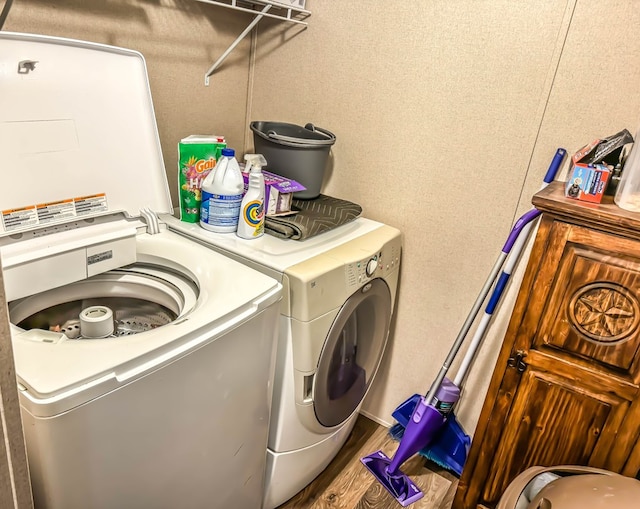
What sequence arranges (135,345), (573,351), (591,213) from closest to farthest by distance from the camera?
(135,345) → (591,213) → (573,351)

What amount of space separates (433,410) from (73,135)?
1338mm

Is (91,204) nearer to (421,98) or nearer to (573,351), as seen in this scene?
(421,98)

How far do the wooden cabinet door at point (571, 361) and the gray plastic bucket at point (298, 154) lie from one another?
73 cm

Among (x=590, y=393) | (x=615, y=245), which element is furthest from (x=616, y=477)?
(x=615, y=245)

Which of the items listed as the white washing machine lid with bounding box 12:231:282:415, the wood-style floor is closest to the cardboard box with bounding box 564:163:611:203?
the white washing machine lid with bounding box 12:231:282:415

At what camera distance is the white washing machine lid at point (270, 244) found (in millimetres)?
1303

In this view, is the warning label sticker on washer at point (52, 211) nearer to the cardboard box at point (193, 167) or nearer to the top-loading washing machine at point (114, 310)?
the top-loading washing machine at point (114, 310)

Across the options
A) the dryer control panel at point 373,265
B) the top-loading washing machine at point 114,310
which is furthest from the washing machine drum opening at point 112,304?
the dryer control panel at point 373,265

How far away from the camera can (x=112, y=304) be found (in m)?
1.31

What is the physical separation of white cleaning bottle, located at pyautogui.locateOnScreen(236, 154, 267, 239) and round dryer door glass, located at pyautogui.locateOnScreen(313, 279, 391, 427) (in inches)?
13.2

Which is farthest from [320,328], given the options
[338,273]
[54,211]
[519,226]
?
[54,211]

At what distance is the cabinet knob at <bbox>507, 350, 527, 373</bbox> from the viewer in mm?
1220

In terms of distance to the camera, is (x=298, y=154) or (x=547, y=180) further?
(x=298, y=154)

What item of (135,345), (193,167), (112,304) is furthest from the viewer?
(193,167)
